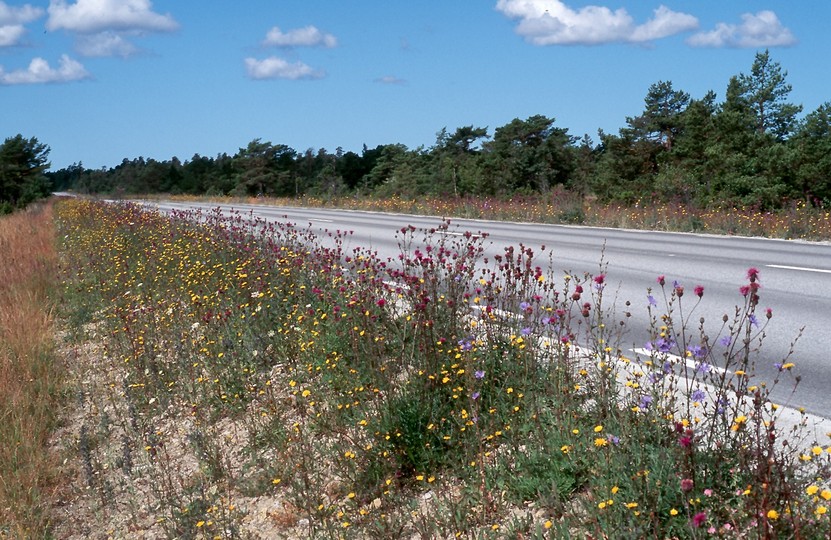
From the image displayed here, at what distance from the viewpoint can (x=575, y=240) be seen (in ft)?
55.9

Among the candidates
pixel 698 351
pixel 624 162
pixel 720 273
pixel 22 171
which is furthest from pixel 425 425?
pixel 22 171

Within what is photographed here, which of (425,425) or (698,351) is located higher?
(698,351)

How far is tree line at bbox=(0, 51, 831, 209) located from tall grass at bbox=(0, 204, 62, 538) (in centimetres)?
1369

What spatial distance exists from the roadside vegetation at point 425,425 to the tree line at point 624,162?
15.5 meters

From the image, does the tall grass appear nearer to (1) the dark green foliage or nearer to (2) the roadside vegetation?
(2) the roadside vegetation

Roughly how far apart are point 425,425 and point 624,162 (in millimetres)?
49745

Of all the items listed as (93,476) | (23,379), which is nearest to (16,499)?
(93,476)

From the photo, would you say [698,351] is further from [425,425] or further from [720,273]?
[720,273]

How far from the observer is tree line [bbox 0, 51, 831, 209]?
33.6m

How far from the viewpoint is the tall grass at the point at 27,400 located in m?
5.90

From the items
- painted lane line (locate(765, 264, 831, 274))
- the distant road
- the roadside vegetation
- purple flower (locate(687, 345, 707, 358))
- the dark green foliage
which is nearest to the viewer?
the roadside vegetation

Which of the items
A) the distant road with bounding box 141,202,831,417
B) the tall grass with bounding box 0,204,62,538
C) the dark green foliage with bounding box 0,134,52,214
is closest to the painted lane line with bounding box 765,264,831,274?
the distant road with bounding box 141,202,831,417

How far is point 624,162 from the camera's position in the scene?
172 feet

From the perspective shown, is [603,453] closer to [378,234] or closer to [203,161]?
[378,234]
